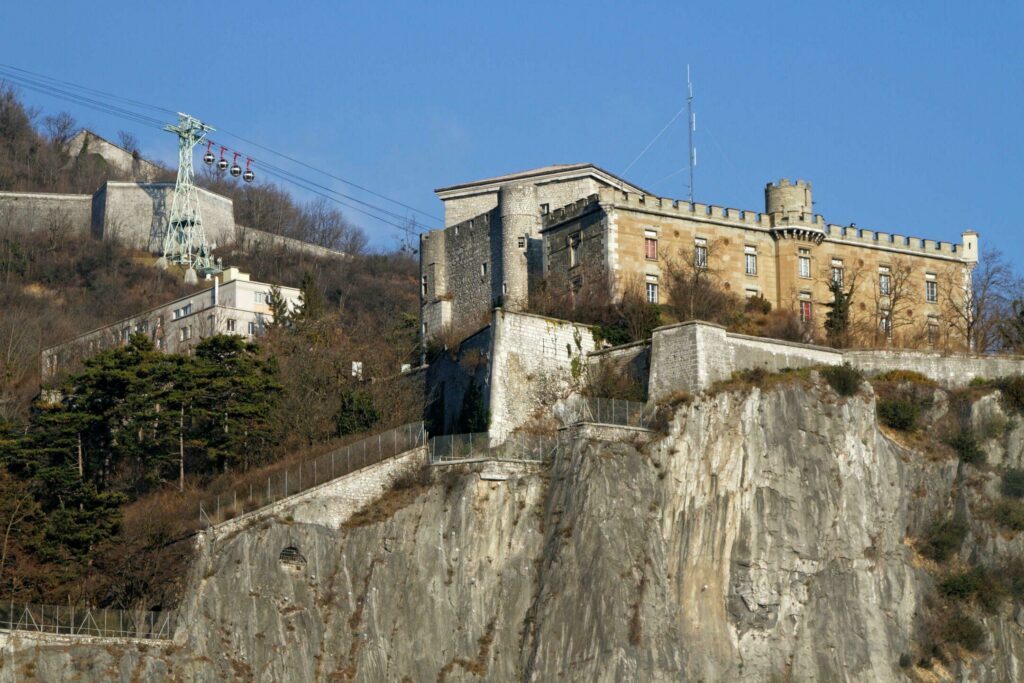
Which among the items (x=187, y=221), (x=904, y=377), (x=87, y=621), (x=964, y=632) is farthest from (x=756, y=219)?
(x=187, y=221)

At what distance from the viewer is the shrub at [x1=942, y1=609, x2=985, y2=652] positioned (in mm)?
60406

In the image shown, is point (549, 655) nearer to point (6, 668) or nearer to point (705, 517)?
point (705, 517)

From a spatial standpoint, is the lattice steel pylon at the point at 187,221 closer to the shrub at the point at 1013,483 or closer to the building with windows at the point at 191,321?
the building with windows at the point at 191,321

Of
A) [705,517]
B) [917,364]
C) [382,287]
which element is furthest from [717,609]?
[382,287]

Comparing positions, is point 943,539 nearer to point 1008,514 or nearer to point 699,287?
point 1008,514

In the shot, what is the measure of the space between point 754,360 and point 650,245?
8501 millimetres

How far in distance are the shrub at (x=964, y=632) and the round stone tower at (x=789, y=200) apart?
716 inches

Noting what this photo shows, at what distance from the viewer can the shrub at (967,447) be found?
64.0m

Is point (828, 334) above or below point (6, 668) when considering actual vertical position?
above

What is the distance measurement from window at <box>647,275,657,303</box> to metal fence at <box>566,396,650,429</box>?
7.56m

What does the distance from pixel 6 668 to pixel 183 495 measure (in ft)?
36.8

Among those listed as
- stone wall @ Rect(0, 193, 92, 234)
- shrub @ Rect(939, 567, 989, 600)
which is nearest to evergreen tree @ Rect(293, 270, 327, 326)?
shrub @ Rect(939, 567, 989, 600)

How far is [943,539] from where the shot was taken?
62000 mm

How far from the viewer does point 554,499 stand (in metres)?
59.5
